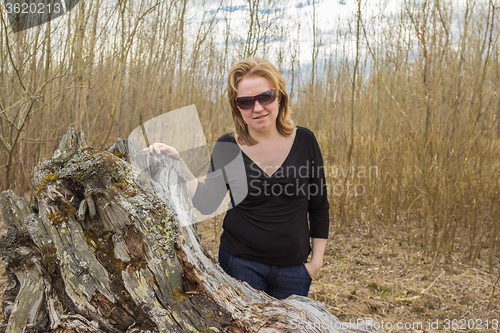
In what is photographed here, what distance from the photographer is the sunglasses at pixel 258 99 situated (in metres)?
1.62

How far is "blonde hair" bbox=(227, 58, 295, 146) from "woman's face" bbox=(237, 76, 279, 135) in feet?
0.09

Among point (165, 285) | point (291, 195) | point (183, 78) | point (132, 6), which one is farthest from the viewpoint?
point (183, 78)

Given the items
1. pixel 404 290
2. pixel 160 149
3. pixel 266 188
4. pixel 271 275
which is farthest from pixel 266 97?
pixel 404 290

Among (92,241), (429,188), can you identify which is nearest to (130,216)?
(92,241)

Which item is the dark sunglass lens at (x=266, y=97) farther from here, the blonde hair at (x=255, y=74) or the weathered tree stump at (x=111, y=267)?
the weathered tree stump at (x=111, y=267)

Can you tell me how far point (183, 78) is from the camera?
4.60 meters

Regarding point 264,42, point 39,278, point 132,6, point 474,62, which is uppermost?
point 132,6

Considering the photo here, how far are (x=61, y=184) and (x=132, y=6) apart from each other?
334 centimetres

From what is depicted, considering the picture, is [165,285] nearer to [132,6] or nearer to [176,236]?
[176,236]

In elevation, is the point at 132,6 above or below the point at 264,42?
above

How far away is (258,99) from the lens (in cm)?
163

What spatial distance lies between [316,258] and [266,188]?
51cm

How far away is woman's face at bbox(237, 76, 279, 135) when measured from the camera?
1.63 metres

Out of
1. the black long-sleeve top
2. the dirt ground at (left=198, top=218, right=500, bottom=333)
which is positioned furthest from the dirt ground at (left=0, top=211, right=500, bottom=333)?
the black long-sleeve top
